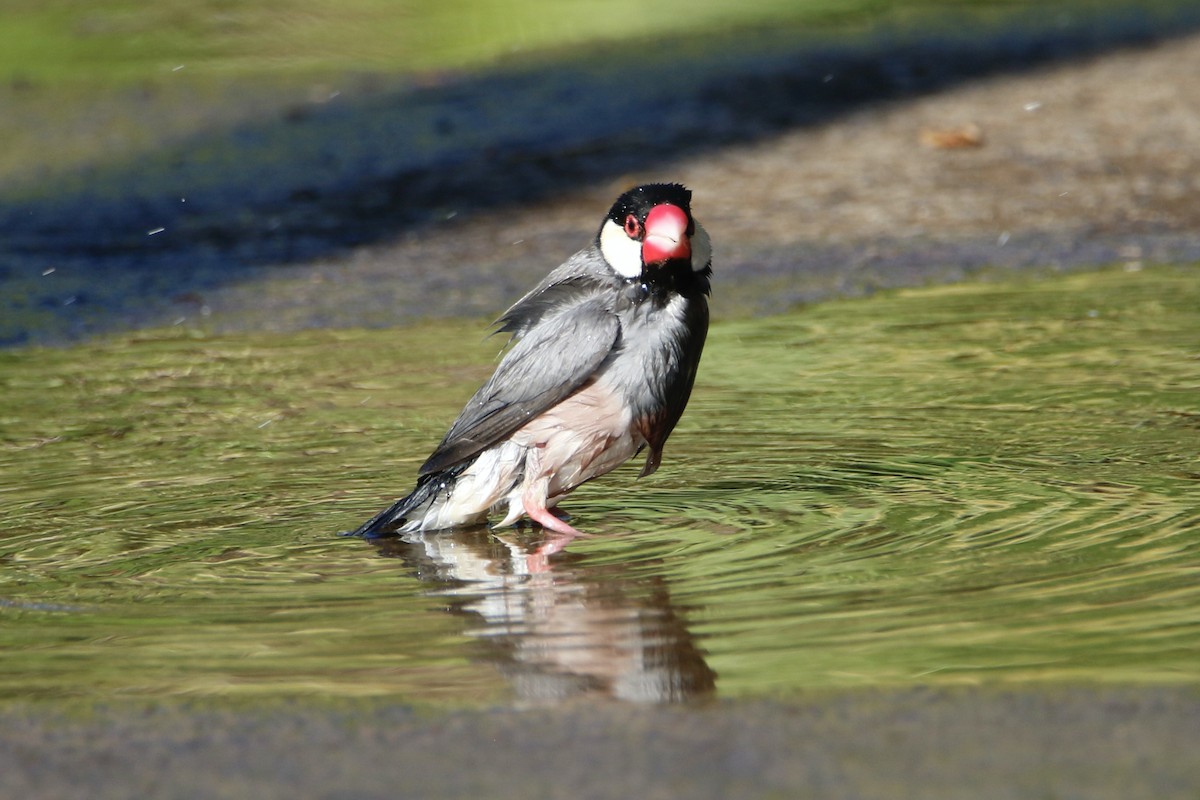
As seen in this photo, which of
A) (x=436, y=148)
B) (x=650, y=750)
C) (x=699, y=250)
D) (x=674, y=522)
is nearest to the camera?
(x=650, y=750)

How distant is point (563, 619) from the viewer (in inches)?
145

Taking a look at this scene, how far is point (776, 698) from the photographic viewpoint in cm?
305

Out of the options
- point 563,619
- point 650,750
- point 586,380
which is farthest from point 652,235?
point 650,750

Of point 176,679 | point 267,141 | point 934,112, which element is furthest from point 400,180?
point 176,679

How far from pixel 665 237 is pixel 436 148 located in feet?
18.3

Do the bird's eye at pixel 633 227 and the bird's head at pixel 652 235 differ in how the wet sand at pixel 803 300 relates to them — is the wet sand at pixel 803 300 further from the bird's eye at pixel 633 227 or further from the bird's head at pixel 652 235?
the bird's eye at pixel 633 227

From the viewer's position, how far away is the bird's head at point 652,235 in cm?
447

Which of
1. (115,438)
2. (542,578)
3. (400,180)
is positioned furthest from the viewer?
(400,180)

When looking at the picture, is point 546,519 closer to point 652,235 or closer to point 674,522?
point 674,522

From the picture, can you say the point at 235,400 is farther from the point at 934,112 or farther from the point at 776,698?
the point at 934,112

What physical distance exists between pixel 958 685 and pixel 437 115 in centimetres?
780

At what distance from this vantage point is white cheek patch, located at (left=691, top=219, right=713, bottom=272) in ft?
15.1

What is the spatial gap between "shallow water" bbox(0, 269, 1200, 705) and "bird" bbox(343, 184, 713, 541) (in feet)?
0.44

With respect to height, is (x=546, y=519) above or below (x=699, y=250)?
below
